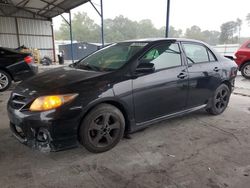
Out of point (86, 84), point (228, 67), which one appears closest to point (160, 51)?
point (86, 84)

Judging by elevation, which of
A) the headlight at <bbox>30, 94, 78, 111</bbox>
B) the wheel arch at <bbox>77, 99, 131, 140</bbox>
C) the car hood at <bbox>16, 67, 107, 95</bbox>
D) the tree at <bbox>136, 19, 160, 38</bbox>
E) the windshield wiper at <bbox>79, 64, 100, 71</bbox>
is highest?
the tree at <bbox>136, 19, 160, 38</bbox>

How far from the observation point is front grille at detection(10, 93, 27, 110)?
2.49m

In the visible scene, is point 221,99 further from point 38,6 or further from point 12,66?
point 38,6

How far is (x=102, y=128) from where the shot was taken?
2.66 meters

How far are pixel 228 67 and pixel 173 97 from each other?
5.19 feet

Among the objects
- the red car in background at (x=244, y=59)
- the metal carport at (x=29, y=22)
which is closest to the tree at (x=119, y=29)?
the metal carport at (x=29, y=22)

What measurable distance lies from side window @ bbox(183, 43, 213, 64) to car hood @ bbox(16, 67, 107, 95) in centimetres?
156

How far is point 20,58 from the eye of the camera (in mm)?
6297

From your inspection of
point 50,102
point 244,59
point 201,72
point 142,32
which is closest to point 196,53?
point 201,72

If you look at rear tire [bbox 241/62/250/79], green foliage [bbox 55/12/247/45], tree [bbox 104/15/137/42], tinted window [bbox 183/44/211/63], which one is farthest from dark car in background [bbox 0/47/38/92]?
tree [bbox 104/15/137/42]

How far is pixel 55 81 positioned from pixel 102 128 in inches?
32.4

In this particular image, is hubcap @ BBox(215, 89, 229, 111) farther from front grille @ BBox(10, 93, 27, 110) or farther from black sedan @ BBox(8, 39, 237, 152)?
front grille @ BBox(10, 93, 27, 110)

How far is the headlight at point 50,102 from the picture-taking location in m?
2.32

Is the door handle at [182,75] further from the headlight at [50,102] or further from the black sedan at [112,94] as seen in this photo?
the headlight at [50,102]
